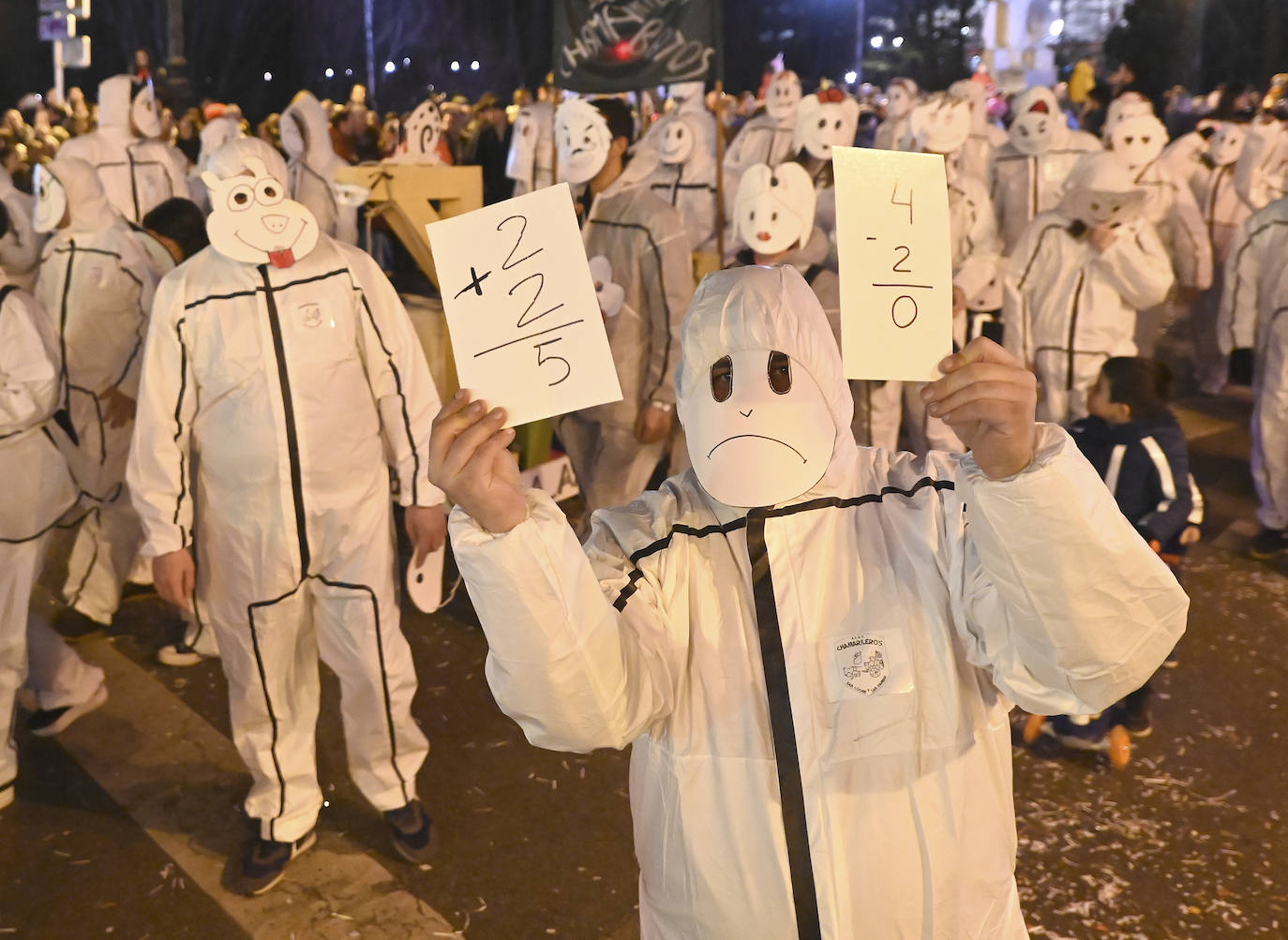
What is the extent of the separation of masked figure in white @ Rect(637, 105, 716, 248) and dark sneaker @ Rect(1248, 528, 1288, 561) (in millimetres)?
4052

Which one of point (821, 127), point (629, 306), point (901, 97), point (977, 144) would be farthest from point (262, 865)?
point (901, 97)

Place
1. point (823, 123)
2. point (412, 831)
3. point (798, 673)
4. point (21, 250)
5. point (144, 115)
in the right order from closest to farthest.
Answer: point (798, 673)
point (412, 831)
point (21, 250)
point (823, 123)
point (144, 115)

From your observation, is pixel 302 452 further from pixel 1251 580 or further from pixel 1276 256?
pixel 1276 256

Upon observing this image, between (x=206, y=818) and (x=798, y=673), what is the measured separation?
2.85m

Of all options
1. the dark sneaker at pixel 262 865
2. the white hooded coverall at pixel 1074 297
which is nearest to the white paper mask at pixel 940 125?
the white hooded coverall at pixel 1074 297

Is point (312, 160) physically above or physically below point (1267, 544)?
above

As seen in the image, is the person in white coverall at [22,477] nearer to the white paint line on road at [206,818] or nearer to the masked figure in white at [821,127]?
the white paint line on road at [206,818]

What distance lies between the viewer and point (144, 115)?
26.9 feet

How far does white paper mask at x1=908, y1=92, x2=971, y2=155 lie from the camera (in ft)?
25.9

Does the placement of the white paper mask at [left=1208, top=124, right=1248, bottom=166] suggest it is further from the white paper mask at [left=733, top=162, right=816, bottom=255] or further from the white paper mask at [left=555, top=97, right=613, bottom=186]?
the white paper mask at [left=555, top=97, right=613, bottom=186]

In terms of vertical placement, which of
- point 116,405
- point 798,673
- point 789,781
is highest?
point 798,673

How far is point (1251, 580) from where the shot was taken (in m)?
5.75

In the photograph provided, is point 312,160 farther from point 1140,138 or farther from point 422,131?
point 1140,138

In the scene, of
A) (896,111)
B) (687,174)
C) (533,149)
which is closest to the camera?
(687,174)
